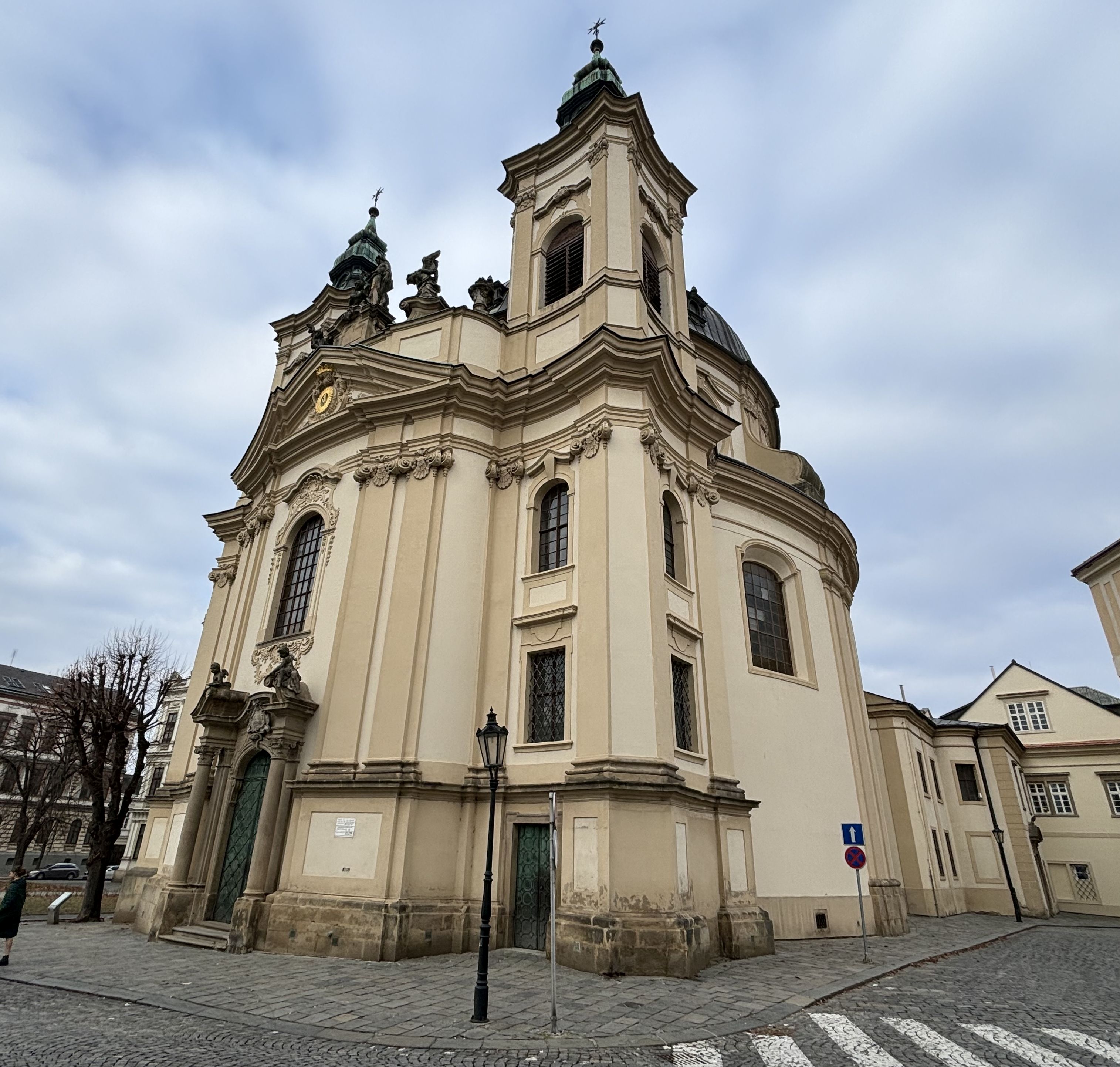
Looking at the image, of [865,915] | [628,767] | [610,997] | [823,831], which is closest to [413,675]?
[628,767]

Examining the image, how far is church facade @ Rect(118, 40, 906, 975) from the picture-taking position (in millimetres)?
12148

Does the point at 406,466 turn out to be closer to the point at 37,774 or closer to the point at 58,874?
the point at 37,774

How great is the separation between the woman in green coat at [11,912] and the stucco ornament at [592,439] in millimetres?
11493

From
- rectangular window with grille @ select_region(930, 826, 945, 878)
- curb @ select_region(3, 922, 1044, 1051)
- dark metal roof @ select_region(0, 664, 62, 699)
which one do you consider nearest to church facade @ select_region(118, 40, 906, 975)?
curb @ select_region(3, 922, 1044, 1051)

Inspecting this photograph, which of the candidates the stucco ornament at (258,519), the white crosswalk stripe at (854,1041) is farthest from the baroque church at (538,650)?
the white crosswalk stripe at (854,1041)

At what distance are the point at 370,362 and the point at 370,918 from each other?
11.9m

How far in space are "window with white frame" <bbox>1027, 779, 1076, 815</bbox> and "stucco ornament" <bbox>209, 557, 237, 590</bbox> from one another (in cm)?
3456

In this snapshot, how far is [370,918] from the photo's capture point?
11.7 metres

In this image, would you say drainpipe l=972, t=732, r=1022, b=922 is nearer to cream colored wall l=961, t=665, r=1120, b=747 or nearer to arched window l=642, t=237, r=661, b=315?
cream colored wall l=961, t=665, r=1120, b=747

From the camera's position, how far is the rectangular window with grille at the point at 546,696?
1332cm

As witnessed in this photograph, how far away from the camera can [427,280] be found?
19.4 metres

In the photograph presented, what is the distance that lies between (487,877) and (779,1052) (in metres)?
3.22

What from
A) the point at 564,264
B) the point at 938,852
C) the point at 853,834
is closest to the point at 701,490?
the point at 564,264

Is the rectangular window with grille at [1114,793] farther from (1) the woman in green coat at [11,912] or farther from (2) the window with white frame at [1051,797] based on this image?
(1) the woman in green coat at [11,912]
